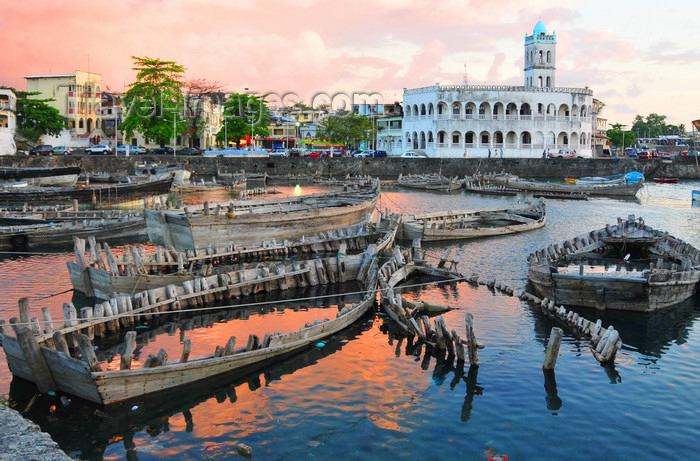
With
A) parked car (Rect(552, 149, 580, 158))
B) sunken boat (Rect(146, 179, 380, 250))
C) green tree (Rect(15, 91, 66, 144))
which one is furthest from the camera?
parked car (Rect(552, 149, 580, 158))

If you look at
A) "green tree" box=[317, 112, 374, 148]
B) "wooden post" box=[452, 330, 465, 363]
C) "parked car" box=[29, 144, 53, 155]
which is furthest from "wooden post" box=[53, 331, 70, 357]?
"green tree" box=[317, 112, 374, 148]

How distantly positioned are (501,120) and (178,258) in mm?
76736

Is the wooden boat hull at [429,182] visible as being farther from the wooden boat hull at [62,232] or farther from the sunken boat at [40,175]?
the wooden boat hull at [62,232]

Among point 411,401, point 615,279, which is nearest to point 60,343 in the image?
point 411,401

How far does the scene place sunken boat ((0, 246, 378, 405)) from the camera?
1362 cm

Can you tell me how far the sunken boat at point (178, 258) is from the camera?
20.9 m

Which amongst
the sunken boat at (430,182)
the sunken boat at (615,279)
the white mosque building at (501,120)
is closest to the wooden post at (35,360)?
the sunken boat at (615,279)

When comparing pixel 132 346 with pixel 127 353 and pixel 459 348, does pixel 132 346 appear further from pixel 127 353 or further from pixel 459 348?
pixel 459 348

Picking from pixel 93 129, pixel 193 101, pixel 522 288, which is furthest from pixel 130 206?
pixel 93 129

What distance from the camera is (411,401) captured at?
14680mm

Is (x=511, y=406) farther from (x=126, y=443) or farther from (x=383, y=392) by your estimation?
(x=126, y=443)

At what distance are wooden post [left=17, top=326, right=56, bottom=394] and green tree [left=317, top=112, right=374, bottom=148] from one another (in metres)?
93.8

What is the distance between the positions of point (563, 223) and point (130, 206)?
107 ft

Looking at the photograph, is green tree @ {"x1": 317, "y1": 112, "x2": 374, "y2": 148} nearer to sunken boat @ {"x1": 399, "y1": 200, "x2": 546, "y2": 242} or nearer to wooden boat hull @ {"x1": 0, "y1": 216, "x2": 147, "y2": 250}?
sunken boat @ {"x1": 399, "y1": 200, "x2": 546, "y2": 242}
